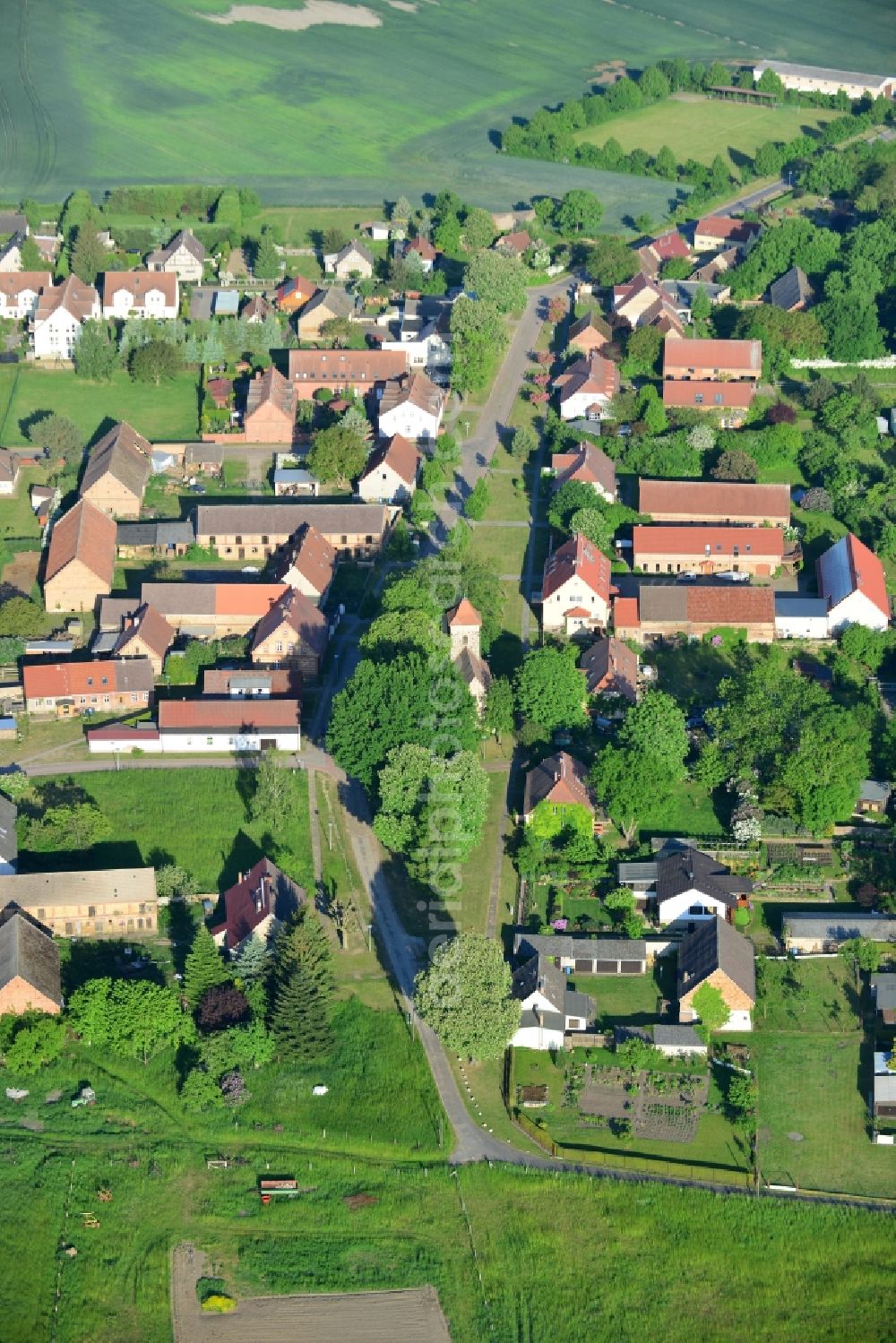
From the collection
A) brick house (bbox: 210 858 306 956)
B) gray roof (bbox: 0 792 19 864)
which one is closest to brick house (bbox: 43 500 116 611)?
gray roof (bbox: 0 792 19 864)

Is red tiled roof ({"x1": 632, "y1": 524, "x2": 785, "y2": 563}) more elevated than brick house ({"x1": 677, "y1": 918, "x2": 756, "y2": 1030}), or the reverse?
red tiled roof ({"x1": 632, "y1": 524, "x2": 785, "y2": 563})

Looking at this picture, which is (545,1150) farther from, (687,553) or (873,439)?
(873,439)

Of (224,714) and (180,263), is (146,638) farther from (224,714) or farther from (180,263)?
(180,263)

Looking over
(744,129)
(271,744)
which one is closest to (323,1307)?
(271,744)

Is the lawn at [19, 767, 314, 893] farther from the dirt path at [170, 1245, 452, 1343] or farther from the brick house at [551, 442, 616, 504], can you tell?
the brick house at [551, 442, 616, 504]

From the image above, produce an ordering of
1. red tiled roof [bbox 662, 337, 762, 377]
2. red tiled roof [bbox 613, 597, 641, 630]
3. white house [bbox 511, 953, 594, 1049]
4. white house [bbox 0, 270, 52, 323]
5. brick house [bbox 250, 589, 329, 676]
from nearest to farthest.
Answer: white house [bbox 511, 953, 594, 1049] → brick house [bbox 250, 589, 329, 676] → red tiled roof [bbox 613, 597, 641, 630] → red tiled roof [bbox 662, 337, 762, 377] → white house [bbox 0, 270, 52, 323]

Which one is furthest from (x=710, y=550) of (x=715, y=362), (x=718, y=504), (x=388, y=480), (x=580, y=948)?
(x=580, y=948)

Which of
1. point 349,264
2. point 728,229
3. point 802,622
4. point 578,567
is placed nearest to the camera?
point 578,567
